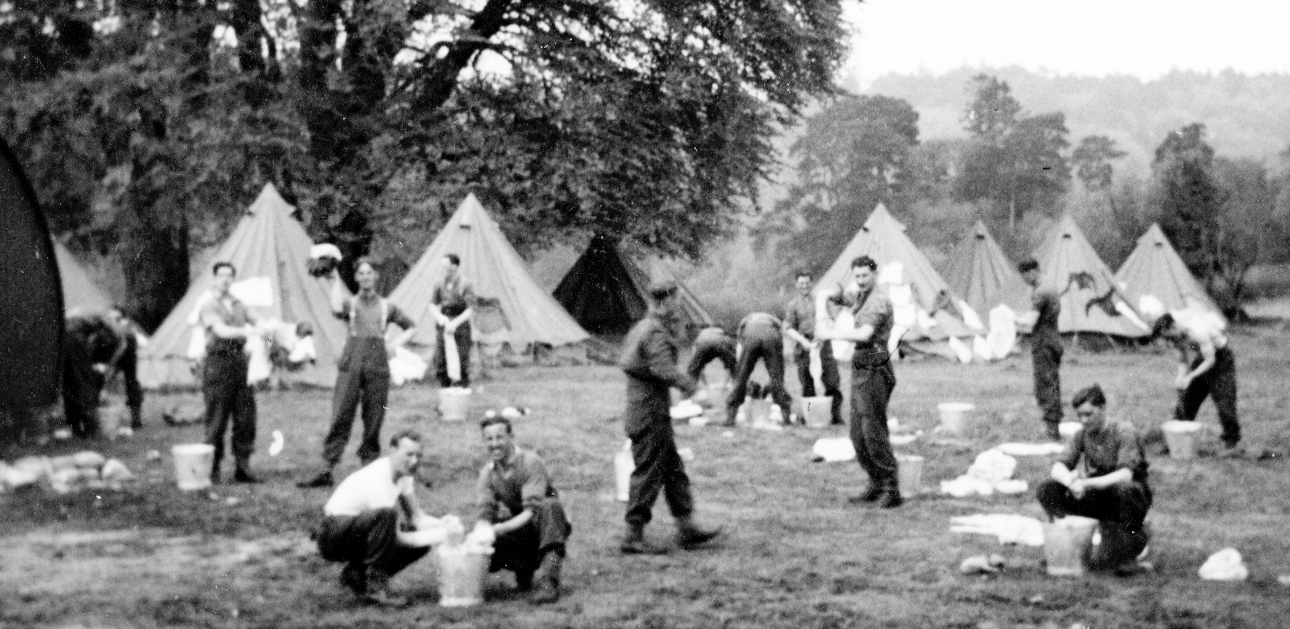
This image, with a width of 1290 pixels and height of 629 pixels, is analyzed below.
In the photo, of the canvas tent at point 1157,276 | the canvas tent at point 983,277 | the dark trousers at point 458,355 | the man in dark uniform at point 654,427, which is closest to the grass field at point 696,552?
the man in dark uniform at point 654,427

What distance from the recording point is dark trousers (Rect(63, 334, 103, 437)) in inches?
372

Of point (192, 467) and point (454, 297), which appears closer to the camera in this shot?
Result: point (192, 467)

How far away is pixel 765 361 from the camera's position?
12328 mm

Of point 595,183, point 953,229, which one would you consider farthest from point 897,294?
point 953,229

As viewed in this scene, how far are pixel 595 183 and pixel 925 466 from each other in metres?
12.9

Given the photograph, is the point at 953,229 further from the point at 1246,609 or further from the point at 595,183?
the point at 1246,609

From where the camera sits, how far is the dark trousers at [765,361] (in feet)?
40.5

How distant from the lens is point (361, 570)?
6.00 metres

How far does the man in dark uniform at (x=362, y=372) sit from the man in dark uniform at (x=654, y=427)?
259cm

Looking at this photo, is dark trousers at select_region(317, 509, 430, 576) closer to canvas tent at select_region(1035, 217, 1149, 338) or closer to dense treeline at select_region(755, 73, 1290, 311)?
canvas tent at select_region(1035, 217, 1149, 338)

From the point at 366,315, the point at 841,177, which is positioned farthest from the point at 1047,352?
the point at 841,177

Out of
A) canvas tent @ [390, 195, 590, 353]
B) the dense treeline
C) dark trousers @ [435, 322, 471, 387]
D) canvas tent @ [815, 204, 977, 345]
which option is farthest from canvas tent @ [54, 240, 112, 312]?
the dense treeline

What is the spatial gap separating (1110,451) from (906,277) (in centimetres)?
1459

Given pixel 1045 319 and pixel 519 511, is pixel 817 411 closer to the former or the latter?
pixel 1045 319
